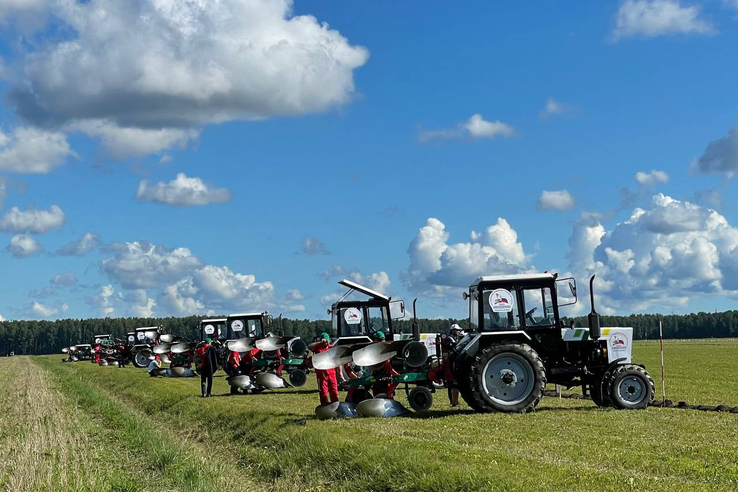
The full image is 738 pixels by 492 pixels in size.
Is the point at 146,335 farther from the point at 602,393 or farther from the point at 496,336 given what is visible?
the point at 602,393

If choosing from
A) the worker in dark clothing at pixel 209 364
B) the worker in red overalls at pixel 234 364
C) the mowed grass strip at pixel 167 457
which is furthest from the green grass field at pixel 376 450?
→ the worker in red overalls at pixel 234 364

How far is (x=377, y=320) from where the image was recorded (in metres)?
25.8

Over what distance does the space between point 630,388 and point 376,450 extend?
23.5ft

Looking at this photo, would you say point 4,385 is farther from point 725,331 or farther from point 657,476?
point 725,331

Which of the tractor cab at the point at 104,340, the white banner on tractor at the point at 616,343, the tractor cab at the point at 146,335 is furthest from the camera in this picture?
the tractor cab at the point at 104,340

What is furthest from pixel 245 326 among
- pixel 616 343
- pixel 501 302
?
pixel 616 343

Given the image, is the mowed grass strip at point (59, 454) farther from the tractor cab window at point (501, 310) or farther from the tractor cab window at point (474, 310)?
the tractor cab window at point (501, 310)

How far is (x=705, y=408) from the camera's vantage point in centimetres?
1750

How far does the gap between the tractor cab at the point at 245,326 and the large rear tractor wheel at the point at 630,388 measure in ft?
63.6

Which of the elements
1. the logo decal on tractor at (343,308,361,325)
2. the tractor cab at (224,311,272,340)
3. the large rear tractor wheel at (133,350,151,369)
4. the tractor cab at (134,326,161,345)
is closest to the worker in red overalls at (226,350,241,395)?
the logo decal on tractor at (343,308,361,325)

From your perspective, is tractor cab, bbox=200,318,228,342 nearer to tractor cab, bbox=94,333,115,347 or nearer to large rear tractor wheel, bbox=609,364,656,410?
tractor cab, bbox=94,333,115,347

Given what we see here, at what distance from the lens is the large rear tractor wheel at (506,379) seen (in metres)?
16.0

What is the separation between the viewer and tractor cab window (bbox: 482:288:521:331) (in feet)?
55.4

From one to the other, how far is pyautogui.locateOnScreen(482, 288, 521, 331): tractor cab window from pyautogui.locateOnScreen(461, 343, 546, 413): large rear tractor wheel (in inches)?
29.1
